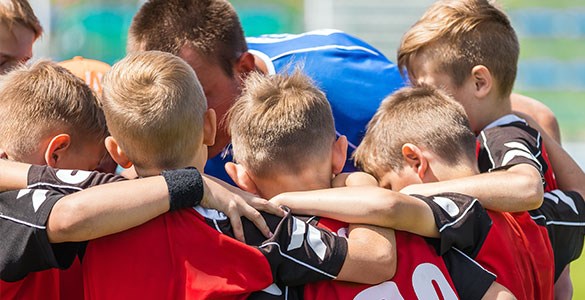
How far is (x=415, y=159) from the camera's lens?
268 cm

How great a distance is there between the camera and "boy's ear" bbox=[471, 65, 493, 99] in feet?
10.6

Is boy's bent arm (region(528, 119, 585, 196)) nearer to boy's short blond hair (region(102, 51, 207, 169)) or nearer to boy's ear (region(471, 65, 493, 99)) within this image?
boy's ear (region(471, 65, 493, 99))

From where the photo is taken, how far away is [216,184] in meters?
2.24

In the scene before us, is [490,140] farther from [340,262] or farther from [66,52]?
[66,52]

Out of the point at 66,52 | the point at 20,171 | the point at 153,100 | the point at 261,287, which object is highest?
the point at 153,100

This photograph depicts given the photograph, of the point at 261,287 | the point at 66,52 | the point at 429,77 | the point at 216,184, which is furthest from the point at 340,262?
the point at 66,52

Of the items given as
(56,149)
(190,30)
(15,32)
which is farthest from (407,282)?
(15,32)

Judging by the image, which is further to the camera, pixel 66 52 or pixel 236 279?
pixel 66 52

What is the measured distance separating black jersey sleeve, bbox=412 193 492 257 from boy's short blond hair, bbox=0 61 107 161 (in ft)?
3.18

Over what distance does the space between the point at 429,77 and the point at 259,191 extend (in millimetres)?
1077

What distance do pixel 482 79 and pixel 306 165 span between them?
1.10 meters

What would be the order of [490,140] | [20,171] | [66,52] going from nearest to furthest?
[20,171]
[490,140]
[66,52]

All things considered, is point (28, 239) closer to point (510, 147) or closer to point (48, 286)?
point (48, 286)

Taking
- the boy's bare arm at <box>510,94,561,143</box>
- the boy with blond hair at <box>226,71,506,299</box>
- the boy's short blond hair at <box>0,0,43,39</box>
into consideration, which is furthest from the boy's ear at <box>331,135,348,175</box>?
the boy's short blond hair at <box>0,0,43,39</box>
